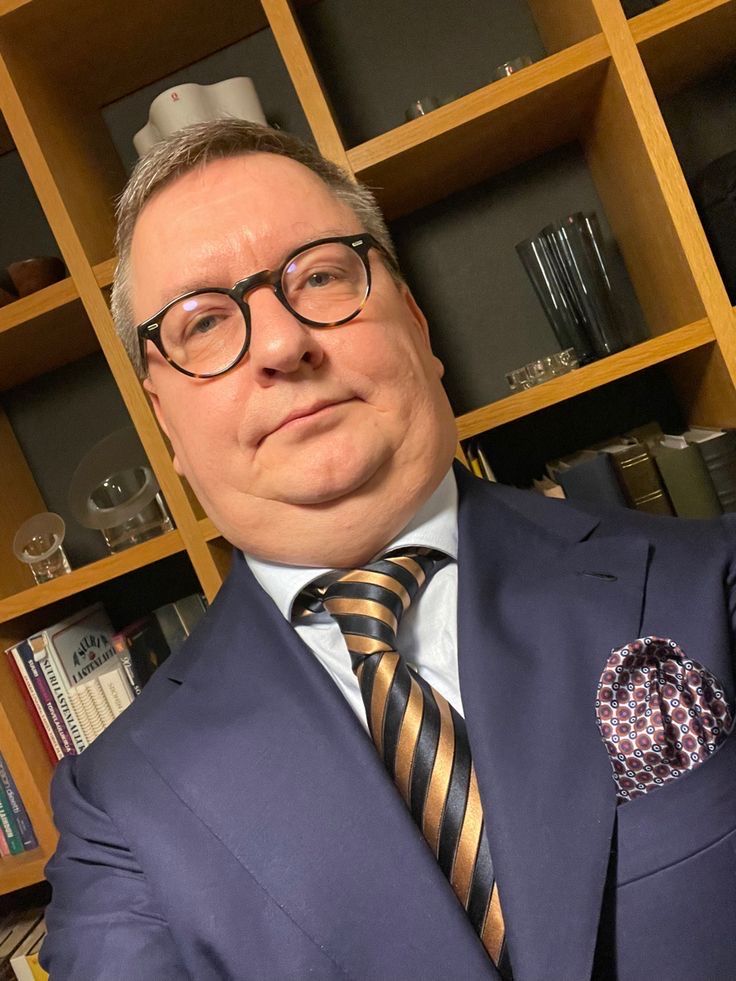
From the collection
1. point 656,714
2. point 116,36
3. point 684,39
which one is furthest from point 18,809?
point 684,39

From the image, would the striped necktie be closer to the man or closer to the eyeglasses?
the man

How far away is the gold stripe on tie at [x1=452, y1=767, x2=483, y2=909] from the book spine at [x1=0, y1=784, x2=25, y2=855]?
1184mm

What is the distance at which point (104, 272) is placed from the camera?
4.60 feet

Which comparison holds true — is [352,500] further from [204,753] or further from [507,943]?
[507,943]

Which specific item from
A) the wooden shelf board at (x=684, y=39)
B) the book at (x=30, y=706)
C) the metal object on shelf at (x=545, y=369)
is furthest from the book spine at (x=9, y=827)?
the wooden shelf board at (x=684, y=39)

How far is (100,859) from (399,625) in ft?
1.36

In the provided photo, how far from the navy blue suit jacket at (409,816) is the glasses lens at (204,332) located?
29cm

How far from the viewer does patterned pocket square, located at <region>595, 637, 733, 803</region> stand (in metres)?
0.73

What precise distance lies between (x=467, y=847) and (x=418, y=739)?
11cm

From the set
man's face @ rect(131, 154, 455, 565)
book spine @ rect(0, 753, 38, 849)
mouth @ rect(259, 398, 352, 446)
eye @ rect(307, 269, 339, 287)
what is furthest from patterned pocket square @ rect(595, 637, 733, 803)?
book spine @ rect(0, 753, 38, 849)

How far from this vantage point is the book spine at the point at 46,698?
1.52 meters

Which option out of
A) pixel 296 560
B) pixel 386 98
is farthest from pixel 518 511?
pixel 386 98

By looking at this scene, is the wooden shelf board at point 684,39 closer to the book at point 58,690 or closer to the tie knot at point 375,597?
the tie knot at point 375,597

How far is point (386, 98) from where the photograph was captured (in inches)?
67.7
